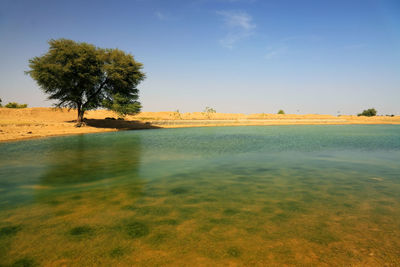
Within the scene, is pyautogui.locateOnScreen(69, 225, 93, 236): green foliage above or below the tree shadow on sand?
below

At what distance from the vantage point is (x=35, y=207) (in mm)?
6098

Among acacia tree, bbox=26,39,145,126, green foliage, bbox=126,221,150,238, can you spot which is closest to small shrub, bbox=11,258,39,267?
green foliage, bbox=126,221,150,238

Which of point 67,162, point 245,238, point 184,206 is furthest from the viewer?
point 67,162

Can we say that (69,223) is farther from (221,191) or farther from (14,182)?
(14,182)

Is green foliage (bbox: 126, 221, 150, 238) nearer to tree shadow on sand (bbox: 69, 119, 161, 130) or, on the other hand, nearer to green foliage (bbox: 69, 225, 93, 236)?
green foliage (bbox: 69, 225, 93, 236)

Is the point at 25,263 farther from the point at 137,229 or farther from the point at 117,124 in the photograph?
the point at 117,124

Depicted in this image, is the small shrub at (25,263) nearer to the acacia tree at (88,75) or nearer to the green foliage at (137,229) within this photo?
the green foliage at (137,229)

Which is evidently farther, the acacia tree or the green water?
the acacia tree

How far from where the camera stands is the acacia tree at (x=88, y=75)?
108ft

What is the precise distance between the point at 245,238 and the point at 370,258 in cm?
196

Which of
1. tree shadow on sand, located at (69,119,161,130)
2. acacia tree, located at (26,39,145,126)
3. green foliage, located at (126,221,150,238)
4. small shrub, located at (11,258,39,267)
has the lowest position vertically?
small shrub, located at (11,258,39,267)

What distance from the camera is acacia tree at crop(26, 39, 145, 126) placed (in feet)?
108

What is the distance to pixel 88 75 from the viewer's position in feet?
114

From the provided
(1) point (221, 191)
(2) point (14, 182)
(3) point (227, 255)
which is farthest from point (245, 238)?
(2) point (14, 182)
